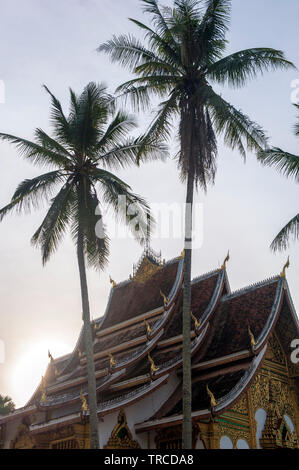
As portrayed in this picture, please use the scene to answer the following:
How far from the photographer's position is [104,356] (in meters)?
21.9

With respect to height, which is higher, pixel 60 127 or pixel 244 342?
pixel 60 127

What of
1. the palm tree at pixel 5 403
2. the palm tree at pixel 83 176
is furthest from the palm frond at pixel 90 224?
the palm tree at pixel 5 403

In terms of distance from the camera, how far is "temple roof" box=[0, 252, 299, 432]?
59.7ft

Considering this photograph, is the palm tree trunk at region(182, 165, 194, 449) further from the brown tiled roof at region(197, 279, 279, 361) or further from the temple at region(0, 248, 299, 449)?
the brown tiled roof at region(197, 279, 279, 361)

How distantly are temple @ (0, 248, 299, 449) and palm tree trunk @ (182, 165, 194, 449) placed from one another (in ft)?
9.16

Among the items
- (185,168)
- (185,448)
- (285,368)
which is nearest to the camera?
(185,448)

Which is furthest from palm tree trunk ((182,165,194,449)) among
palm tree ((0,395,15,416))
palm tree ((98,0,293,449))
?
palm tree ((0,395,15,416))

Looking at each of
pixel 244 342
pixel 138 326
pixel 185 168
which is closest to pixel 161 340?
pixel 138 326

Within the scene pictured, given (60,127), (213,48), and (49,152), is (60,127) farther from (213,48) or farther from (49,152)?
(213,48)

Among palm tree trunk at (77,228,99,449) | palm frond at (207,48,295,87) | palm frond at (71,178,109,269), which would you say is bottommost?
palm tree trunk at (77,228,99,449)

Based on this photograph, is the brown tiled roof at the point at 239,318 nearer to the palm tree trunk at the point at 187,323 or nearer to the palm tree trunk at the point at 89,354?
the palm tree trunk at the point at 187,323

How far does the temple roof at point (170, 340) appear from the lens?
1819 cm

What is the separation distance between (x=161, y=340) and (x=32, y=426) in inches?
216

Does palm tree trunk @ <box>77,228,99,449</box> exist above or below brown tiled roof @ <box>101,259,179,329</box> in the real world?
below
